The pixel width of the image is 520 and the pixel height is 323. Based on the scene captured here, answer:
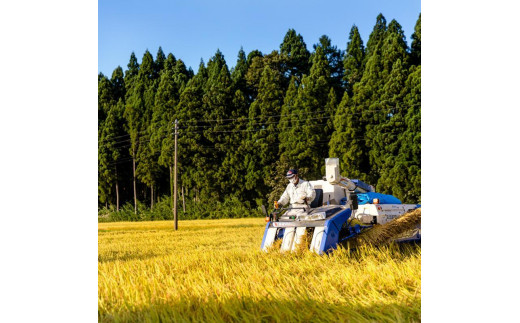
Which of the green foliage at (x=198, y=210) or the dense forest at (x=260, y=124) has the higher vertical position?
the dense forest at (x=260, y=124)

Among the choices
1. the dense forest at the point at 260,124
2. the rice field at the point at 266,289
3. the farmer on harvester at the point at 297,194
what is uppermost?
the dense forest at the point at 260,124

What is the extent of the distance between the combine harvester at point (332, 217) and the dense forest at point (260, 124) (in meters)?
0.92

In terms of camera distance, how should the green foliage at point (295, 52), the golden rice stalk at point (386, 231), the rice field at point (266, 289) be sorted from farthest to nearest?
1. the green foliage at point (295, 52)
2. the golden rice stalk at point (386, 231)
3. the rice field at point (266, 289)

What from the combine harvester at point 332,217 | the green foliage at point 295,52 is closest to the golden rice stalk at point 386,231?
the combine harvester at point 332,217

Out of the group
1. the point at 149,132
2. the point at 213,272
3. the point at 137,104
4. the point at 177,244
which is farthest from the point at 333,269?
the point at 149,132

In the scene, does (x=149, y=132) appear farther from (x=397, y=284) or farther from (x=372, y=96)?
(x=397, y=284)

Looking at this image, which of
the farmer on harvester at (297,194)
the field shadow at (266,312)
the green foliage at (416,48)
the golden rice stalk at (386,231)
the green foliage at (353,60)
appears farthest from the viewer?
the green foliage at (353,60)

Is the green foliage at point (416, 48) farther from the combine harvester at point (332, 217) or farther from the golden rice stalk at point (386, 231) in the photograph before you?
the golden rice stalk at point (386, 231)

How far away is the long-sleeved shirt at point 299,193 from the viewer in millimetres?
7633

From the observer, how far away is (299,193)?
7.66 meters

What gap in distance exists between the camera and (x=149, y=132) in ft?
62.8

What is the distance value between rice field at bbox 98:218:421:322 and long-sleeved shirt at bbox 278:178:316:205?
0.94 m

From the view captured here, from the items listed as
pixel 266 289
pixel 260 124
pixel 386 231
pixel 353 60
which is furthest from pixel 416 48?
pixel 266 289
